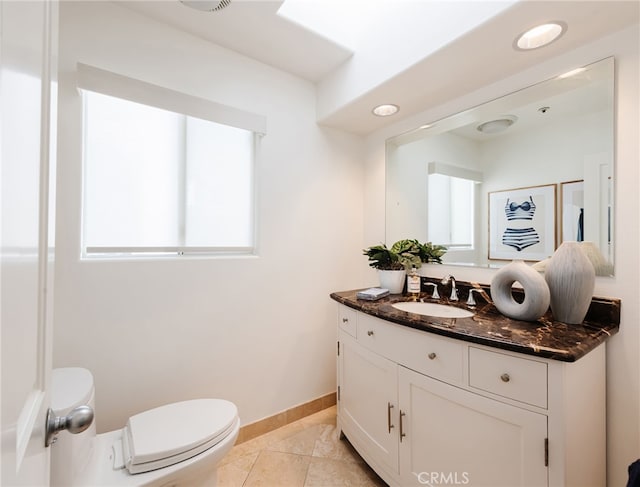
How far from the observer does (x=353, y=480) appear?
4.73 feet

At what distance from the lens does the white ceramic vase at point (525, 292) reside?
1.12m

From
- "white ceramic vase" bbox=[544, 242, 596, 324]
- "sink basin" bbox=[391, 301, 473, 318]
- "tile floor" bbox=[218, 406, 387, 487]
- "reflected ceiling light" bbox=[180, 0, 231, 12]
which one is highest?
"reflected ceiling light" bbox=[180, 0, 231, 12]

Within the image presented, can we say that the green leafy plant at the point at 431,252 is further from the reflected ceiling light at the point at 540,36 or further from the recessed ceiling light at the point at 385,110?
the reflected ceiling light at the point at 540,36

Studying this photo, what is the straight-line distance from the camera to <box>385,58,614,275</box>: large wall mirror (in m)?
1.21

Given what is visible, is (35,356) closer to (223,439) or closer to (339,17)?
(223,439)

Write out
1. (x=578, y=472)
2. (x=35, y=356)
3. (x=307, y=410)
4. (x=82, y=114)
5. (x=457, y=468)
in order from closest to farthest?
(x=35, y=356) → (x=578, y=472) → (x=457, y=468) → (x=82, y=114) → (x=307, y=410)

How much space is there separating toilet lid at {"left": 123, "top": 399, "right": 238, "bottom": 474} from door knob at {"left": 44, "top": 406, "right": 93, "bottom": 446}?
2.01ft

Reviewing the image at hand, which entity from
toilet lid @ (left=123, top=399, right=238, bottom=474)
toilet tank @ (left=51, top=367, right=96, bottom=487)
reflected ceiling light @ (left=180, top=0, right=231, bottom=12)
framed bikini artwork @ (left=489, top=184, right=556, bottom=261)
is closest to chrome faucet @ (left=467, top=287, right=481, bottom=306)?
framed bikini artwork @ (left=489, top=184, right=556, bottom=261)

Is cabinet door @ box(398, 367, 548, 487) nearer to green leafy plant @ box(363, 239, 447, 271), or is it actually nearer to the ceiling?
green leafy plant @ box(363, 239, 447, 271)

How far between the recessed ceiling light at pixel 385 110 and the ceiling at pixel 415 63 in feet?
0.14

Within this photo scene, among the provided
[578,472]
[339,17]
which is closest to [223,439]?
[578,472]

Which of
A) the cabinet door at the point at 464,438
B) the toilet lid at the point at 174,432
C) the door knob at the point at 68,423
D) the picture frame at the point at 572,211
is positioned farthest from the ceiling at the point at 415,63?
the toilet lid at the point at 174,432

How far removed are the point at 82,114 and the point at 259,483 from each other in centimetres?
196

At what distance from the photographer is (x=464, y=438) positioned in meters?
1.06
